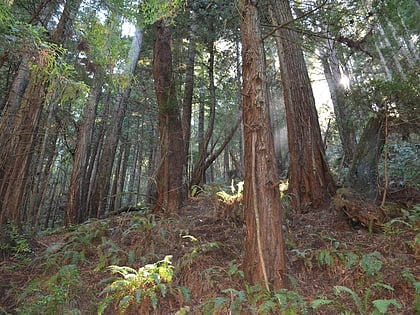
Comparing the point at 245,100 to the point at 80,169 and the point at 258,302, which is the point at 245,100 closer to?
the point at 258,302

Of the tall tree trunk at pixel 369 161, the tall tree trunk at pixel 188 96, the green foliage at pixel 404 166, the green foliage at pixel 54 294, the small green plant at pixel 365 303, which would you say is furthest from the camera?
the tall tree trunk at pixel 188 96

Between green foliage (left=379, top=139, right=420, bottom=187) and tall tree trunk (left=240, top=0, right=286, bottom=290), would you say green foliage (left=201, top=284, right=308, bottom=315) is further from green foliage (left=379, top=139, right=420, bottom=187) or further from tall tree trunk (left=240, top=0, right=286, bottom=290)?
green foliage (left=379, top=139, right=420, bottom=187)

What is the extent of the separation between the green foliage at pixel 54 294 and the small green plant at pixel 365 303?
2.83m

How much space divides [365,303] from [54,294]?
3677 millimetres

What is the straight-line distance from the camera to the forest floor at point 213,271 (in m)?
3.36

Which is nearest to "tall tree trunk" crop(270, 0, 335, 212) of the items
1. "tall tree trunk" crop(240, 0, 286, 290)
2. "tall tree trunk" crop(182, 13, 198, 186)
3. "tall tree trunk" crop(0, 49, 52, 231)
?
"tall tree trunk" crop(240, 0, 286, 290)

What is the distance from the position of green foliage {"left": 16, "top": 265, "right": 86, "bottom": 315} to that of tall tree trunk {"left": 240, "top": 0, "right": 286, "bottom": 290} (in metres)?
2.22

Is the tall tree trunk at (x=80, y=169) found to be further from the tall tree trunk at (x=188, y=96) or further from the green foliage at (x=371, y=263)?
the green foliage at (x=371, y=263)

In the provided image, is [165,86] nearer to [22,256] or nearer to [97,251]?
[97,251]

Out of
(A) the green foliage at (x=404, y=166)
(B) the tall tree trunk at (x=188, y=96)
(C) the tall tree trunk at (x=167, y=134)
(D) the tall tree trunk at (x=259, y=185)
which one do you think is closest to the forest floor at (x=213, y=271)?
(D) the tall tree trunk at (x=259, y=185)

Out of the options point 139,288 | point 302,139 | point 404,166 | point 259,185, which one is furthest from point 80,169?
point 404,166

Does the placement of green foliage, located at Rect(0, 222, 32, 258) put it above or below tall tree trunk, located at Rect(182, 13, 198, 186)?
below

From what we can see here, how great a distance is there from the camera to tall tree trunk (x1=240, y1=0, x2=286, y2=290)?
135 inches

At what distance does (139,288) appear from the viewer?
3.63 m
